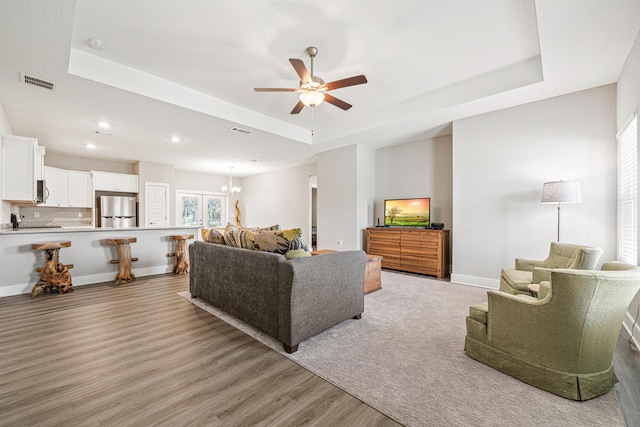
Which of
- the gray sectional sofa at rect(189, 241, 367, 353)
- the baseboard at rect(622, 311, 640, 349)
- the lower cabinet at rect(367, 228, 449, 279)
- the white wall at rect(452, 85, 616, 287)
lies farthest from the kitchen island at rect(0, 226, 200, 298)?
the baseboard at rect(622, 311, 640, 349)

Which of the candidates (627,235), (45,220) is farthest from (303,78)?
(45,220)

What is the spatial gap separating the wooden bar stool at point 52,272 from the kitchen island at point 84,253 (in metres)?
0.23

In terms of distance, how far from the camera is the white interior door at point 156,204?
25.7 ft

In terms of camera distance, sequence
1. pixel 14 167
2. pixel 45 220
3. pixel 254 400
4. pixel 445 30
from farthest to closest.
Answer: pixel 45 220 < pixel 14 167 < pixel 445 30 < pixel 254 400

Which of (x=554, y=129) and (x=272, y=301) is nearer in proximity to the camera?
(x=272, y=301)

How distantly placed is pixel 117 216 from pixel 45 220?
1467 millimetres

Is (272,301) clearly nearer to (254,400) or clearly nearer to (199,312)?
(254,400)

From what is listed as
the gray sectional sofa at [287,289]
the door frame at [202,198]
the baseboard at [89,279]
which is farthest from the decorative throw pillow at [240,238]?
the door frame at [202,198]

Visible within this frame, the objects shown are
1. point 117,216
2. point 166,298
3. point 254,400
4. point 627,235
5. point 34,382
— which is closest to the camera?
point 254,400

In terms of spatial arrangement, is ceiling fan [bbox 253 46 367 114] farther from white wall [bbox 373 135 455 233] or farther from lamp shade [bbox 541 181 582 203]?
white wall [bbox 373 135 455 233]

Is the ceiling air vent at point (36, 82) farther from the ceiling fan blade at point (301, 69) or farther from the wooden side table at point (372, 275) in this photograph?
the wooden side table at point (372, 275)

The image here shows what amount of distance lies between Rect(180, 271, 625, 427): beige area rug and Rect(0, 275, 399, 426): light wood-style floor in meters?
0.16

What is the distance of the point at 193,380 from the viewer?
73.0 inches

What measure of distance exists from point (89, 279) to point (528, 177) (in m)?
7.22
